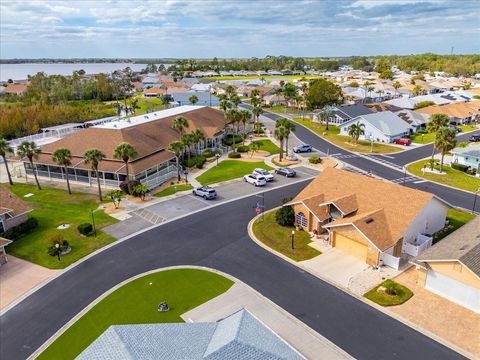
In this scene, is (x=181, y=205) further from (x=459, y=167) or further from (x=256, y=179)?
(x=459, y=167)

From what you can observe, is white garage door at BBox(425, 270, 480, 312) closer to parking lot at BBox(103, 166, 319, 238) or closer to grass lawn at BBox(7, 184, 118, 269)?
parking lot at BBox(103, 166, 319, 238)

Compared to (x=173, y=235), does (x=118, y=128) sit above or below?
above

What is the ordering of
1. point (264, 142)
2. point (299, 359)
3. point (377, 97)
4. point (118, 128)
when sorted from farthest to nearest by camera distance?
point (377, 97) → point (264, 142) → point (118, 128) → point (299, 359)

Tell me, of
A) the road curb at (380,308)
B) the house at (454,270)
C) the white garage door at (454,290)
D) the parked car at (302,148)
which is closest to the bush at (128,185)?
the road curb at (380,308)

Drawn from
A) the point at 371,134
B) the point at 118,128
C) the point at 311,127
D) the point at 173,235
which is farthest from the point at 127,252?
the point at 311,127

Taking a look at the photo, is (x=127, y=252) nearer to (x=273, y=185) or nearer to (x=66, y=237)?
(x=66, y=237)

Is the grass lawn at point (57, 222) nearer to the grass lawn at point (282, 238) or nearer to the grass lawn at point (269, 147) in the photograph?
the grass lawn at point (282, 238)

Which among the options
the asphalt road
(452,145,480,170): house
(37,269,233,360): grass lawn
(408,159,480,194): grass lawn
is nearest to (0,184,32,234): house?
the asphalt road
